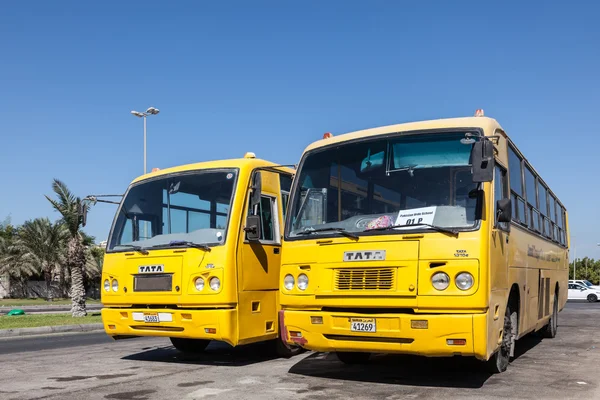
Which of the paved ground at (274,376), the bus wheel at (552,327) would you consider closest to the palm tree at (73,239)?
the paved ground at (274,376)

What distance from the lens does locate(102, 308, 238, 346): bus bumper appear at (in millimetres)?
8672

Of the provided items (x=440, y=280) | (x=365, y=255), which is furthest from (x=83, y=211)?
(x=440, y=280)

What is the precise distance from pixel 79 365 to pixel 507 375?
5913 mm

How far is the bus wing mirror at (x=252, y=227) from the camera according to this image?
909cm

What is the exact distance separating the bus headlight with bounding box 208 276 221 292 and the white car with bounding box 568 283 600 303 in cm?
3990

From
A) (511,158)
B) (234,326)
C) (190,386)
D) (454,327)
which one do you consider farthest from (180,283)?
(511,158)

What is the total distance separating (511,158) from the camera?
8820 mm

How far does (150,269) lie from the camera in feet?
30.4

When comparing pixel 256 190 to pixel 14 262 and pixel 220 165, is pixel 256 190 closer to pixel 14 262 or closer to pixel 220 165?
pixel 220 165

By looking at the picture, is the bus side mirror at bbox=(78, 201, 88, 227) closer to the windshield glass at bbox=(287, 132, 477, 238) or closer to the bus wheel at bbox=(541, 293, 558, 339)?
the windshield glass at bbox=(287, 132, 477, 238)

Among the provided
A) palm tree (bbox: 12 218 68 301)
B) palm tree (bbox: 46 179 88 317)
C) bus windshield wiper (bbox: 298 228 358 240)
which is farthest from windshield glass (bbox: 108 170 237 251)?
palm tree (bbox: 12 218 68 301)

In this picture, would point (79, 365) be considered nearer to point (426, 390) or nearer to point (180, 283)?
point (180, 283)

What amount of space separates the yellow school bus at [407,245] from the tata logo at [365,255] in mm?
11

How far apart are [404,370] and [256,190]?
317 cm
